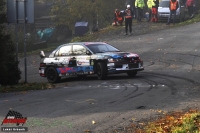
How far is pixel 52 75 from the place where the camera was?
21.0 meters

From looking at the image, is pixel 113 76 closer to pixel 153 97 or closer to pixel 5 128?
pixel 153 97

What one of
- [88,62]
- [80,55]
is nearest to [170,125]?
[88,62]

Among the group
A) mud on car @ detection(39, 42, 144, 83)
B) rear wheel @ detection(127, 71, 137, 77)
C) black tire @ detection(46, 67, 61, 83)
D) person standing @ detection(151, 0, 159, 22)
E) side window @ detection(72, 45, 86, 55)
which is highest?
person standing @ detection(151, 0, 159, 22)

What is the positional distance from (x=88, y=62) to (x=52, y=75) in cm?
198

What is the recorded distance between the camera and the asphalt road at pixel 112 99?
1063cm

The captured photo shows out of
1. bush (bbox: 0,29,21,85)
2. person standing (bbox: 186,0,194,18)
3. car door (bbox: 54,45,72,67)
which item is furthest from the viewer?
person standing (bbox: 186,0,194,18)

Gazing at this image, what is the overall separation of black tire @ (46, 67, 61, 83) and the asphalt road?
1.46 ft

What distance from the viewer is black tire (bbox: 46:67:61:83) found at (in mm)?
20797

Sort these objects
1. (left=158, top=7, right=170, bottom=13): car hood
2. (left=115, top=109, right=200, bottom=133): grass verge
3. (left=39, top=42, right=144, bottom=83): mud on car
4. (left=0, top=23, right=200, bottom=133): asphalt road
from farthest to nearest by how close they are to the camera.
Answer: (left=158, top=7, right=170, bottom=13): car hood
(left=39, top=42, right=144, bottom=83): mud on car
(left=0, top=23, right=200, bottom=133): asphalt road
(left=115, top=109, right=200, bottom=133): grass verge

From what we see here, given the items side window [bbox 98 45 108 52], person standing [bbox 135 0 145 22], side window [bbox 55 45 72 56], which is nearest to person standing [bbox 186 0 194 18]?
person standing [bbox 135 0 145 22]

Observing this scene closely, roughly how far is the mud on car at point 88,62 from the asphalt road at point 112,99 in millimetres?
406

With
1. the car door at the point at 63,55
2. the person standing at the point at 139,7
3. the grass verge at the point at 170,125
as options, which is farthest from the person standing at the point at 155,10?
the grass verge at the point at 170,125

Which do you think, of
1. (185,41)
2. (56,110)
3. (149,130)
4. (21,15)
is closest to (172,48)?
(185,41)

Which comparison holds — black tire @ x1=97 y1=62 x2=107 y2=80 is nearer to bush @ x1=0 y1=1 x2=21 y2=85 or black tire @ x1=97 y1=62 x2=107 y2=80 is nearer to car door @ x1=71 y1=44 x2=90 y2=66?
car door @ x1=71 y1=44 x2=90 y2=66
